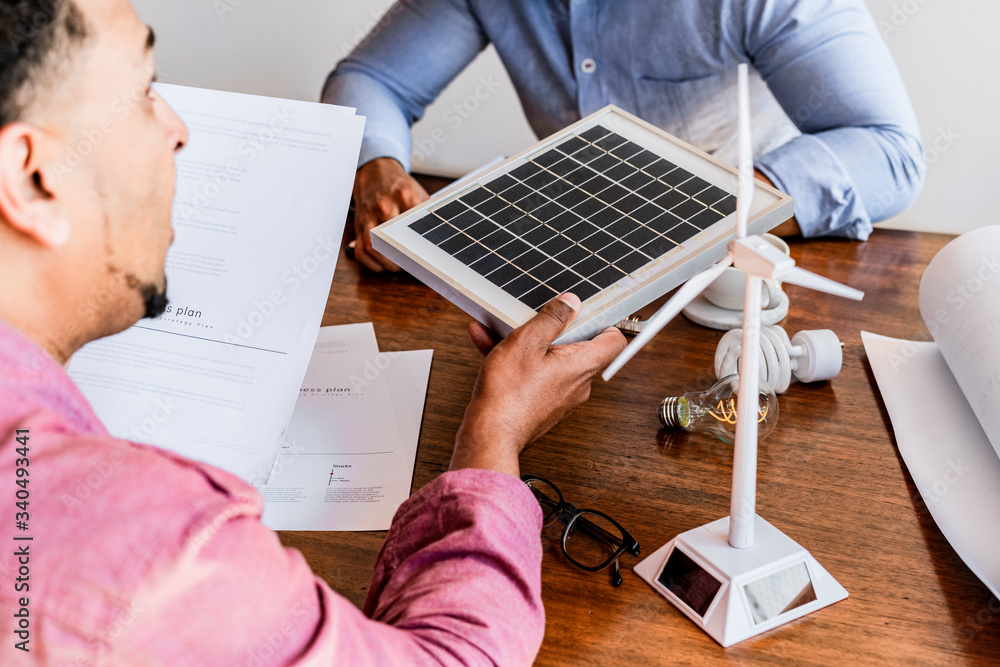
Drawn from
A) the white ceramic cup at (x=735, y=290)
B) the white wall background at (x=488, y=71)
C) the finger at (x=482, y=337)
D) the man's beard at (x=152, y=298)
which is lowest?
the white wall background at (x=488, y=71)

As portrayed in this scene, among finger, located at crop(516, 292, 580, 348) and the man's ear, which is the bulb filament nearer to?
finger, located at crop(516, 292, 580, 348)

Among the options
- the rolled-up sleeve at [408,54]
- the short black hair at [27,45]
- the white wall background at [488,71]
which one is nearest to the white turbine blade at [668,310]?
the short black hair at [27,45]

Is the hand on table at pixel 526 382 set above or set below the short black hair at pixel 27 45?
below

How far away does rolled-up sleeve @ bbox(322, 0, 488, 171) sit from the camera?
5.90 ft

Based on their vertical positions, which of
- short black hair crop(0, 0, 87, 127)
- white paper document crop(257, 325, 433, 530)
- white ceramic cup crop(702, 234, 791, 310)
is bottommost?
white paper document crop(257, 325, 433, 530)

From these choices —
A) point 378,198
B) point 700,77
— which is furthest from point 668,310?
point 700,77

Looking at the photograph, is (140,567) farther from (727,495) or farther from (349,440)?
(727,495)

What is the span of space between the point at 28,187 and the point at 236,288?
15.1 inches

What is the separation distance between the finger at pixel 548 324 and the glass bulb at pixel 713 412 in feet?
0.68

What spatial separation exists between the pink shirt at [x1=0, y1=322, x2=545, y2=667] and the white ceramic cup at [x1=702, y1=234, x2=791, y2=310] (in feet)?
2.14

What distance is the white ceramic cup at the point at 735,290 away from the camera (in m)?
1.08

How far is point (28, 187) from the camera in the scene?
0.61 m

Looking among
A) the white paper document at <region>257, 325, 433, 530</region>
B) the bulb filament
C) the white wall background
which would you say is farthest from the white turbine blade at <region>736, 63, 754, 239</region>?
the white wall background

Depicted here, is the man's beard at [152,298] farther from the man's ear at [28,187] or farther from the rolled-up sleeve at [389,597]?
the rolled-up sleeve at [389,597]
